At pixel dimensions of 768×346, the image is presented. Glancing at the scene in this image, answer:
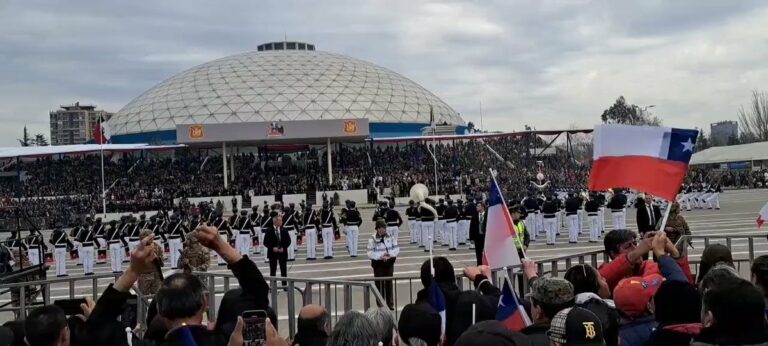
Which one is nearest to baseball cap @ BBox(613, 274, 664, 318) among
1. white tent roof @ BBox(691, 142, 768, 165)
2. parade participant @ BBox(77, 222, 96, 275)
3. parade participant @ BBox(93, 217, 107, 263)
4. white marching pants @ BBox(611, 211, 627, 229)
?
parade participant @ BBox(77, 222, 96, 275)

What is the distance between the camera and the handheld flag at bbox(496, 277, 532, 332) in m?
4.39

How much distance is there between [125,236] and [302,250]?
485cm

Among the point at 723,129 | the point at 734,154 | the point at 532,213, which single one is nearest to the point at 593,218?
the point at 532,213

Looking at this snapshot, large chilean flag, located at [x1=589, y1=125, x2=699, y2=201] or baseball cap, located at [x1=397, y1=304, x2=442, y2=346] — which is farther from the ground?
large chilean flag, located at [x1=589, y1=125, x2=699, y2=201]

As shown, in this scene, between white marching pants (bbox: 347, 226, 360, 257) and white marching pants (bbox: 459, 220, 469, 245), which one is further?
white marching pants (bbox: 459, 220, 469, 245)

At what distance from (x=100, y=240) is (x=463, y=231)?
10.2 meters

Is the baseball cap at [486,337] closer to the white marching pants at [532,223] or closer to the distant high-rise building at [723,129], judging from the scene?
the white marching pants at [532,223]

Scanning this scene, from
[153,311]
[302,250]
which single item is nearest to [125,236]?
[302,250]

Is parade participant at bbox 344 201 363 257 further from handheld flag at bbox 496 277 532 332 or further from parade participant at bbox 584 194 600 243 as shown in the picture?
handheld flag at bbox 496 277 532 332

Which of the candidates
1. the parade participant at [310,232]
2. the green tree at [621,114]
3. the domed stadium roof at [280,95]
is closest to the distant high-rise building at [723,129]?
the green tree at [621,114]

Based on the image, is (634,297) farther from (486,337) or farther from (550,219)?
(550,219)

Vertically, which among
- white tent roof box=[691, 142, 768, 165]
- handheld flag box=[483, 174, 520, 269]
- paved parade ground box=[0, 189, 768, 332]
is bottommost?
paved parade ground box=[0, 189, 768, 332]

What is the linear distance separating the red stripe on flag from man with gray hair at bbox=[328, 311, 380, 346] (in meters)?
3.00

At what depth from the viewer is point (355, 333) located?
10.4ft
